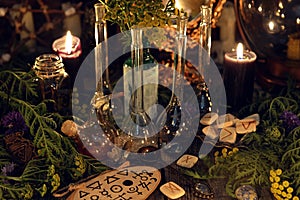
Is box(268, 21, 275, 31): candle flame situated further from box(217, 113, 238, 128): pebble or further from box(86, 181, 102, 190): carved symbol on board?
box(86, 181, 102, 190): carved symbol on board

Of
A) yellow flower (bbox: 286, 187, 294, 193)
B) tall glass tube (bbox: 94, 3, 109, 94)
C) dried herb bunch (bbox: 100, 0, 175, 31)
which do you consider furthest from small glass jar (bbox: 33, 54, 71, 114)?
yellow flower (bbox: 286, 187, 294, 193)

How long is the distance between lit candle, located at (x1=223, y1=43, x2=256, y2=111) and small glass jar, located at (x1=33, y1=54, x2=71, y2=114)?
1.06 ft

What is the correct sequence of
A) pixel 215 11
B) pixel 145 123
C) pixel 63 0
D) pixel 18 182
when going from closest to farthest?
pixel 18 182
pixel 145 123
pixel 215 11
pixel 63 0

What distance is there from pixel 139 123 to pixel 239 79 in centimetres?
25

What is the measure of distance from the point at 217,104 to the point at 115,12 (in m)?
0.29

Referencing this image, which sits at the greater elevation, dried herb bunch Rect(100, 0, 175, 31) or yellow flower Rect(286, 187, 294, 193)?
dried herb bunch Rect(100, 0, 175, 31)

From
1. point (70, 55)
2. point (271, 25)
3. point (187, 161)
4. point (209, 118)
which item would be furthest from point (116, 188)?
point (271, 25)

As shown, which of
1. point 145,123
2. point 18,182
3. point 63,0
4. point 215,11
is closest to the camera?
point 18,182

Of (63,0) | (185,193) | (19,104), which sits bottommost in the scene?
(185,193)

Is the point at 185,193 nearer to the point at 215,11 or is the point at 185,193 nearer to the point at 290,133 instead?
the point at 290,133

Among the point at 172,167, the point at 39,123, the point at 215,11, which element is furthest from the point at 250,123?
the point at 39,123

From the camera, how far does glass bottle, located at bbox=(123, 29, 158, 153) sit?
91 cm

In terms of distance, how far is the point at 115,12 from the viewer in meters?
0.84

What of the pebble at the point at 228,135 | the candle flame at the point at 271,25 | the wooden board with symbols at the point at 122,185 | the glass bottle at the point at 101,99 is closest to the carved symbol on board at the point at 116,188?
the wooden board with symbols at the point at 122,185
